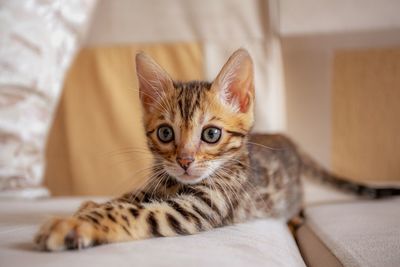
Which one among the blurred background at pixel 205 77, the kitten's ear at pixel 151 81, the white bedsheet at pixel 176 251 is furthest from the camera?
the blurred background at pixel 205 77

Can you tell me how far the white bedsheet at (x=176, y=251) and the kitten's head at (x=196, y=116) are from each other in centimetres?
17

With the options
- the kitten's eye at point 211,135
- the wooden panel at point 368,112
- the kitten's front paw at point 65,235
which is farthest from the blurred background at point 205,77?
the kitten's front paw at point 65,235

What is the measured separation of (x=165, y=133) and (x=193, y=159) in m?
0.11

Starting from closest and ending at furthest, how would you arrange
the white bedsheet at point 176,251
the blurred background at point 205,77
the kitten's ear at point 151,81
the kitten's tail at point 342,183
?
the white bedsheet at point 176,251
the kitten's ear at point 151,81
the kitten's tail at point 342,183
the blurred background at point 205,77

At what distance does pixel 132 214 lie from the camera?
84cm

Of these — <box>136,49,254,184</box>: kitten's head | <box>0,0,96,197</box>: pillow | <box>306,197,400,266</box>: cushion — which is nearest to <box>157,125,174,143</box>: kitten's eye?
<box>136,49,254,184</box>: kitten's head

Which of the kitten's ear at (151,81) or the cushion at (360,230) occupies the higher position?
the kitten's ear at (151,81)

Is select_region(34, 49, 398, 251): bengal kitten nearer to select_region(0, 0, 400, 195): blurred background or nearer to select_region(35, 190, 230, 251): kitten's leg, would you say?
select_region(35, 190, 230, 251): kitten's leg

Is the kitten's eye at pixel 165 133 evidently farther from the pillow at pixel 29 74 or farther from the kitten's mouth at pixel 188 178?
the pillow at pixel 29 74

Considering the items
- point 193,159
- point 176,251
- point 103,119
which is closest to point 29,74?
point 103,119

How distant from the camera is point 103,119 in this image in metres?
1.75

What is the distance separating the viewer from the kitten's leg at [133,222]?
28.9 inches

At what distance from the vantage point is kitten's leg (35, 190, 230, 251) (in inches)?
28.9

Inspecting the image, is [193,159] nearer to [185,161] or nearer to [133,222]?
[185,161]
